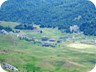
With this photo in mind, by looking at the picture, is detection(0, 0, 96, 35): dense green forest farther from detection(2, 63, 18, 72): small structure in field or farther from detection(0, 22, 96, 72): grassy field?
detection(2, 63, 18, 72): small structure in field

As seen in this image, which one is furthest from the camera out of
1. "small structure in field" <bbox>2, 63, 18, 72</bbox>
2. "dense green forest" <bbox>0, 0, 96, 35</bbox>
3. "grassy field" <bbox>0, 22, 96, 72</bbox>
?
"dense green forest" <bbox>0, 0, 96, 35</bbox>

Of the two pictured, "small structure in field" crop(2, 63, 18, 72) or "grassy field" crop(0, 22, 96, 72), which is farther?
"grassy field" crop(0, 22, 96, 72)

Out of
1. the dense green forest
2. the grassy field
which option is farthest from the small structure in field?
the dense green forest

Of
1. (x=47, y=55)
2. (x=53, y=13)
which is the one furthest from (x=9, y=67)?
(x=53, y=13)

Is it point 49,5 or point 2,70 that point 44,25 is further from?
point 2,70

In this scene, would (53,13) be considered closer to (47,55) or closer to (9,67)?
Answer: (47,55)

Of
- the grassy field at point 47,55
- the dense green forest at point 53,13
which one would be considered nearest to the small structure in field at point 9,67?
the grassy field at point 47,55
